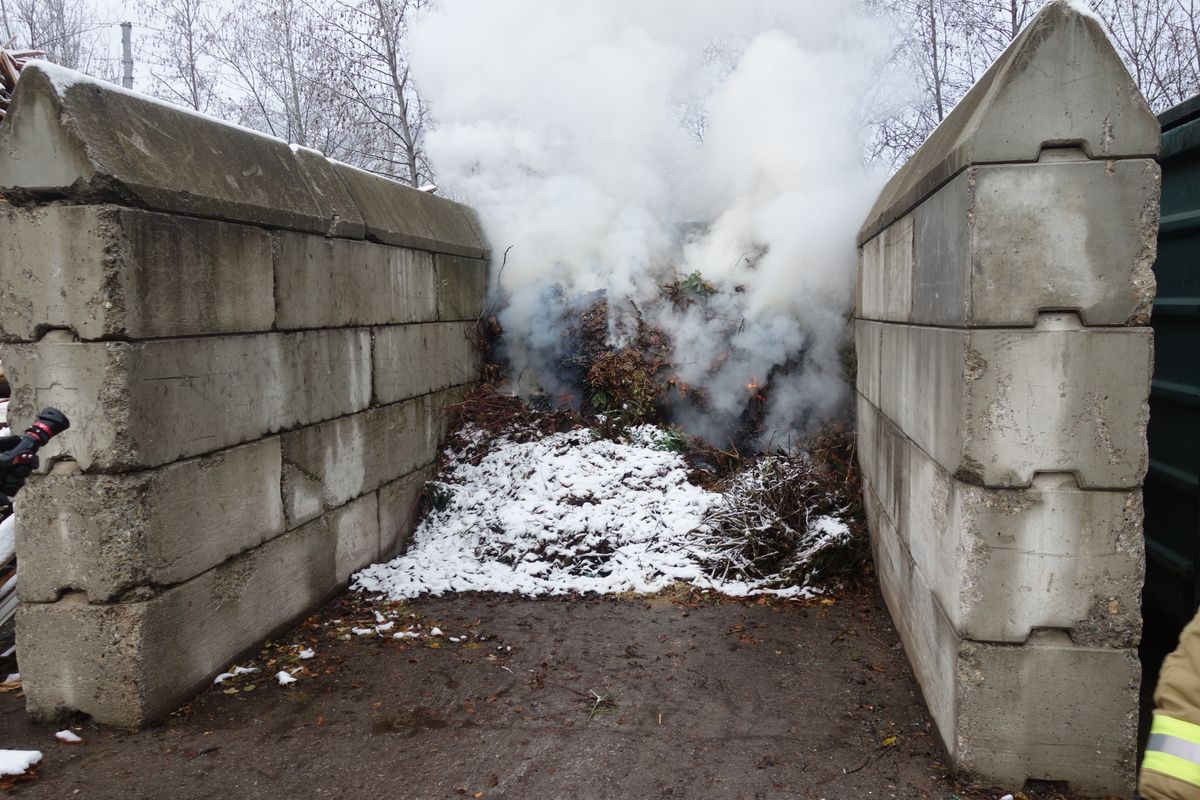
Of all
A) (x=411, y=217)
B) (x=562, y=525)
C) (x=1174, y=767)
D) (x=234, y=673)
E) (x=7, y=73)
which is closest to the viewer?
(x=1174, y=767)

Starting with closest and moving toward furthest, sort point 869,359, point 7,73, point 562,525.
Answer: point 7,73
point 869,359
point 562,525

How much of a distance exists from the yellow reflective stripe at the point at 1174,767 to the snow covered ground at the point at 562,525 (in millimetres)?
3473

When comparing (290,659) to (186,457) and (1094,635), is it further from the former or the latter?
(1094,635)

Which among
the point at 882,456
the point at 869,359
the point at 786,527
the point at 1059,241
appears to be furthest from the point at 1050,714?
the point at 869,359

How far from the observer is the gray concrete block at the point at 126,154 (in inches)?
126

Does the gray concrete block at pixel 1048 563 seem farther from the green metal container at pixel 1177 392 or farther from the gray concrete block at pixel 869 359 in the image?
the gray concrete block at pixel 869 359

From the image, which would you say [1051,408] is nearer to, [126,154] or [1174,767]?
[1174,767]

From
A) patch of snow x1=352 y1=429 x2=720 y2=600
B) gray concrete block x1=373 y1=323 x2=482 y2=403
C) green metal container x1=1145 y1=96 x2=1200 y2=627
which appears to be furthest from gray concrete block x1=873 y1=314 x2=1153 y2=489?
gray concrete block x1=373 y1=323 x2=482 y2=403

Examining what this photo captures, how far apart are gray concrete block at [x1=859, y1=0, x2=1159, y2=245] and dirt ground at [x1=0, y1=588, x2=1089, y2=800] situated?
95.3 inches

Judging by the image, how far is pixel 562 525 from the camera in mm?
5672

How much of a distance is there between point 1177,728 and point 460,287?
20.7 feet

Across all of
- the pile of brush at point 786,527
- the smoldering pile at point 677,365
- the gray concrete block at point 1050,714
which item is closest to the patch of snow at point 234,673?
the pile of brush at point 786,527

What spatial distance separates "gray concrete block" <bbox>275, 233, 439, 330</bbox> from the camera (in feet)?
14.5

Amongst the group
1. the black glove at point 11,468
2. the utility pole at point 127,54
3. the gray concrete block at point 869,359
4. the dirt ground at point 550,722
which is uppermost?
the utility pole at point 127,54
